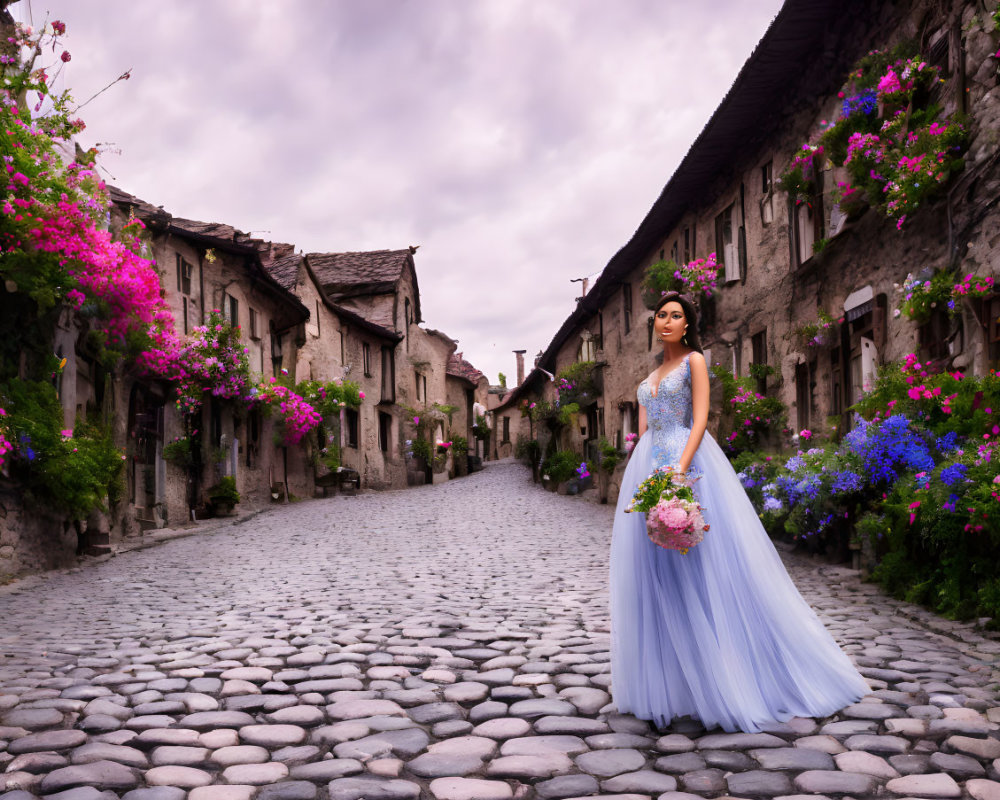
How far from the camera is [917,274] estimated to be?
9148mm

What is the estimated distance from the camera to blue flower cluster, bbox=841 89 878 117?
972 centimetres

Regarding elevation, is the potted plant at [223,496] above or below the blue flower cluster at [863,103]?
below

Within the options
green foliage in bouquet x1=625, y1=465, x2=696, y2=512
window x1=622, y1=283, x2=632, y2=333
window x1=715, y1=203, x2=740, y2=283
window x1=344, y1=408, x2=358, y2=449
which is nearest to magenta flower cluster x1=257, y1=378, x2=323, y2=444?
window x1=344, y1=408, x2=358, y2=449

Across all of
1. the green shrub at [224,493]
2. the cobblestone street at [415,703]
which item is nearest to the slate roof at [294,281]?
the green shrub at [224,493]

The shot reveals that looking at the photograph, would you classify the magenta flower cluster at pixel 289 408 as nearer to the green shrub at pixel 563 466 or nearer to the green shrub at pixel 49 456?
the green shrub at pixel 563 466

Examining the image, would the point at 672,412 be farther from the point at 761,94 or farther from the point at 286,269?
the point at 286,269

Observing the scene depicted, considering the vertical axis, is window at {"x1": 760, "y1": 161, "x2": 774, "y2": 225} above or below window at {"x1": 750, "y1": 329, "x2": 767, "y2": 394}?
above

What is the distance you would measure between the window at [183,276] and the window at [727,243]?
1078cm

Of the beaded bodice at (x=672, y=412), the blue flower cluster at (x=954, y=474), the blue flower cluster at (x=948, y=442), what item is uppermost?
the beaded bodice at (x=672, y=412)

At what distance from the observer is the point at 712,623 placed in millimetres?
3525

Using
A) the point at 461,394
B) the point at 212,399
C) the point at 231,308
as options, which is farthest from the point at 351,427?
→ the point at 461,394

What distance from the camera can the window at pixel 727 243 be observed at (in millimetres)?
15117

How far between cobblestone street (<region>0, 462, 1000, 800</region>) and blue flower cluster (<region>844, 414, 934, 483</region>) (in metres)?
1.05

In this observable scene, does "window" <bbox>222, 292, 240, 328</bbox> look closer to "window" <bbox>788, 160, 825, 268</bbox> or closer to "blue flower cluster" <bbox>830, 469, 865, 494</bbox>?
"window" <bbox>788, 160, 825, 268</bbox>
